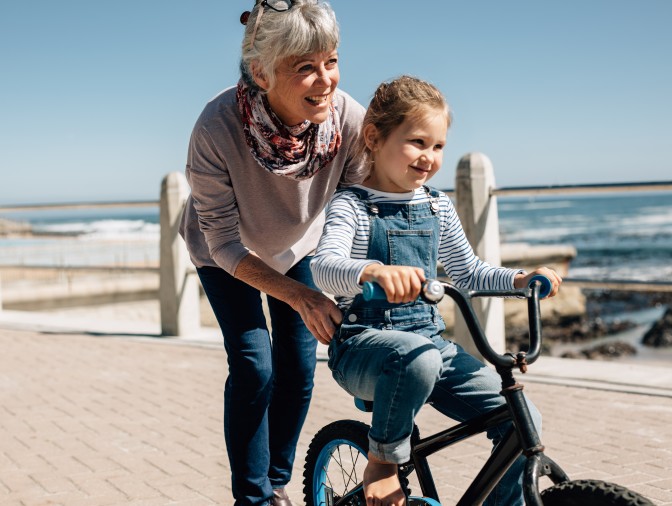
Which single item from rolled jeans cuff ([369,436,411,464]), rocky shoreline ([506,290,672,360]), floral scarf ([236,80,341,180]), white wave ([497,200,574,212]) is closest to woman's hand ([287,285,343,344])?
rolled jeans cuff ([369,436,411,464])

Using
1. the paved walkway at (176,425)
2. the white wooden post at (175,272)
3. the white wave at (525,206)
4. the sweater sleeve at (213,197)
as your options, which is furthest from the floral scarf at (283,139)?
the white wave at (525,206)

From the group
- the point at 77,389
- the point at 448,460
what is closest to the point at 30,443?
the point at 77,389

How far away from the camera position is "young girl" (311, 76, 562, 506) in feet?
7.59

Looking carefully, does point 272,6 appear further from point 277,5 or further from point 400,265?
point 400,265

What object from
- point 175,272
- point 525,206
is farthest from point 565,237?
point 175,272

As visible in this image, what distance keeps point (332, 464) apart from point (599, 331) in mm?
19388

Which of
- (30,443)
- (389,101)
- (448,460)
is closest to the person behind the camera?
(389,101)

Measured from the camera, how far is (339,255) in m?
2.38

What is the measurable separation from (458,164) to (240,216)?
4.02 m

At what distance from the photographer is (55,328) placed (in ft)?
30.9

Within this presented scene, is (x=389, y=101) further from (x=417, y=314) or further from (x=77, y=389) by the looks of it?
(x=77, y=389)

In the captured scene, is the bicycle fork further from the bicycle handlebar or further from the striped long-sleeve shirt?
the striped long-sleeve shirt

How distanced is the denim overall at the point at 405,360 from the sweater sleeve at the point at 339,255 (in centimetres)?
6

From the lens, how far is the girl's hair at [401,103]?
8.27 ft
